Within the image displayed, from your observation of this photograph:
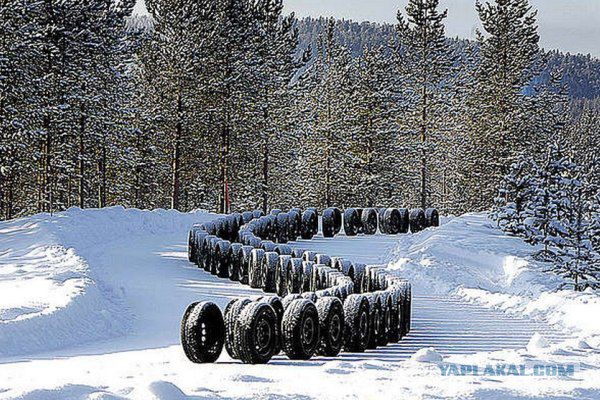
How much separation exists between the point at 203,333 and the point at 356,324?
234 centimetres

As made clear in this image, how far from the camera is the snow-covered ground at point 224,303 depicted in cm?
648

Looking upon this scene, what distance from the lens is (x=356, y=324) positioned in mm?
9586

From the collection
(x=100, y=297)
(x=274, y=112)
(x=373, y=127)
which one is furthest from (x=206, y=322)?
(x=373, y=127)

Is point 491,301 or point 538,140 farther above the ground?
point 538,140

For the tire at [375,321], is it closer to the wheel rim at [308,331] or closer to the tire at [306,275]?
the wheel rim at [308,331]

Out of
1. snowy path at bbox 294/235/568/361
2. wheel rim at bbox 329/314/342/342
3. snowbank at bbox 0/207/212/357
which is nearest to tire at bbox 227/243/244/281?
snowbank at bbox 0/207/212/357

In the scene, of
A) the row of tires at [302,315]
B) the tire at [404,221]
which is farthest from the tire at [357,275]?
the tire at [404,221]

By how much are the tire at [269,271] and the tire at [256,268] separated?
0.21 metres

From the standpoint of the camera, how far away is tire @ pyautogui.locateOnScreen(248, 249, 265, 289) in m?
16.2

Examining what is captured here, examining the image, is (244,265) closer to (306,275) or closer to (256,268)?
(256,268)

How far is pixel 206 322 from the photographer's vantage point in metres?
8.38

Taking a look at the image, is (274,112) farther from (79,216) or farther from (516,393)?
(516,393)

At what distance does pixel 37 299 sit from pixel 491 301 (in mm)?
9339

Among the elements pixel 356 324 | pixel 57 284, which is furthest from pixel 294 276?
pixel 356 324
